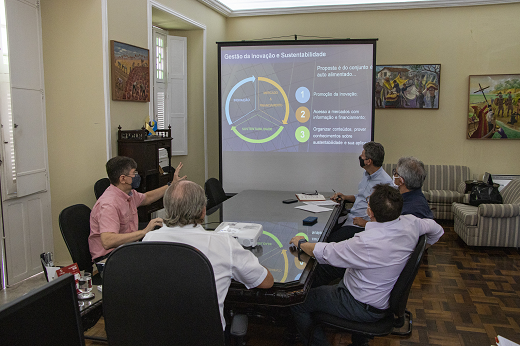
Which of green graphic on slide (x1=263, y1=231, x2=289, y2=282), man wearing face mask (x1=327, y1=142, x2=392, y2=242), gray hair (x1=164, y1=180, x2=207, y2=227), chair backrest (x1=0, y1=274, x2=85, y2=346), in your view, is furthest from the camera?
man wearing face mask (x1=327, y1=142, x2=392, y2=242)

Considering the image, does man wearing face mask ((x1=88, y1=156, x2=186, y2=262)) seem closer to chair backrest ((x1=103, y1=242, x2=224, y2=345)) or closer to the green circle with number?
chair backrest ((x1=103, y1=242, x2=224, y2=345))

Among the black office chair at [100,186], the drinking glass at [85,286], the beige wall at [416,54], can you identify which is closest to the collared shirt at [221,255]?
the drinking glass at [85,286]

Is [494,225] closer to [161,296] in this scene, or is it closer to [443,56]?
[443,56]

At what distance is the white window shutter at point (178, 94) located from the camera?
20.8 ft

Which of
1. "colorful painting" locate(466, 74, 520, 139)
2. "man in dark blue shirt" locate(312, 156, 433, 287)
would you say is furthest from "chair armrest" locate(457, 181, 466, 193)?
"man in dark blue shirt" locate(312, 156, 433, 287)

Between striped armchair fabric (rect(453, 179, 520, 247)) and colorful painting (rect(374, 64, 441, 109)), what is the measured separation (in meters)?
2.21

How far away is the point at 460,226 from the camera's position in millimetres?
5559

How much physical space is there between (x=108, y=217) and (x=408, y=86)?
573cm

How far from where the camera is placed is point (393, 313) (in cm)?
233

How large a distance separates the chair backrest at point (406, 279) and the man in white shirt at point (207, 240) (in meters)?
0.71

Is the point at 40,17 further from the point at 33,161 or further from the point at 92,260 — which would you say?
the point at 92,260

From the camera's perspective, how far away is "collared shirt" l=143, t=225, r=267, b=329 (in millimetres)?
→ 1783

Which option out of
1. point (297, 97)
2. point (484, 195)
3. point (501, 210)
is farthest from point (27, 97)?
point (484, 195)

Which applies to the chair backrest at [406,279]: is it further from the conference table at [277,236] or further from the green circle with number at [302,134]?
the green circle with number at [302,134]
